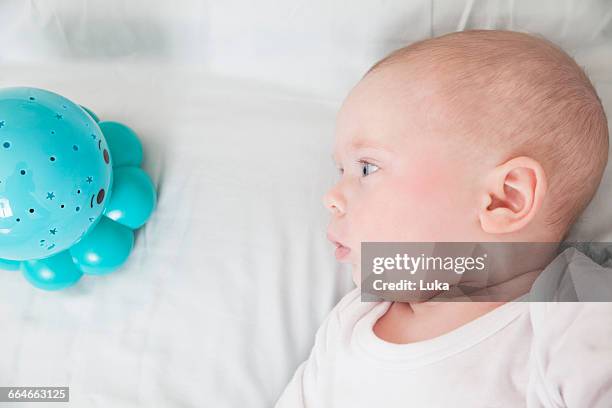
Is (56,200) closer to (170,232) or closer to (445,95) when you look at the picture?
(170,232)

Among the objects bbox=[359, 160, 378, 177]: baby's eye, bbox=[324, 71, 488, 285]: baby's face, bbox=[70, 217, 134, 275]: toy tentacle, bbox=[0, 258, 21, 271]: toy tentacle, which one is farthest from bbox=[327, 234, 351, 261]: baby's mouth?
bbox=[0, 258, 21, 271]: toy tentacle

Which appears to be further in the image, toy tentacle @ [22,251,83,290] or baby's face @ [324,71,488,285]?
toy tentacle @ [22,251,83,290]

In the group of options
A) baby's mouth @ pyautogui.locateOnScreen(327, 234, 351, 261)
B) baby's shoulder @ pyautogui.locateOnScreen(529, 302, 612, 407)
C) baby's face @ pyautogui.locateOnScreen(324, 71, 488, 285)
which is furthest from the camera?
baby's mouth @ pyautogui.locateOnScreen(327, 234, 351, 261)

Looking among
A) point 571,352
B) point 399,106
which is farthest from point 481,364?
point 399,106

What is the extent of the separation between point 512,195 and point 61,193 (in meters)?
0.65

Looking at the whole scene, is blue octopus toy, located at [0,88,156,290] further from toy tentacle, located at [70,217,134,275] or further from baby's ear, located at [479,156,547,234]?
baby's ear, located at [479,156,547,234]

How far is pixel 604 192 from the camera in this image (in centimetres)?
113

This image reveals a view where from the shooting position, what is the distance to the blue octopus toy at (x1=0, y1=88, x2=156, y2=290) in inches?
39.1

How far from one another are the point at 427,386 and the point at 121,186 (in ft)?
2.03

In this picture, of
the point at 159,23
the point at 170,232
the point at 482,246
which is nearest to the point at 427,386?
the point at 482,246

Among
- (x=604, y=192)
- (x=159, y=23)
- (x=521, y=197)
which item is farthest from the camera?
(x=159, y=23)

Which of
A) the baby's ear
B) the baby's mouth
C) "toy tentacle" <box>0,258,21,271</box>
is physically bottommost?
"toy tentacle" <box>0,258,21,271</box>

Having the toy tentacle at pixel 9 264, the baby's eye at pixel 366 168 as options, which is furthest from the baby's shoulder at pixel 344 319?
the toy tentacle at pixel 9 264

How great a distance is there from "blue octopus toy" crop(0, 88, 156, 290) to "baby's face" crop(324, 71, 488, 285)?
0.38 m
